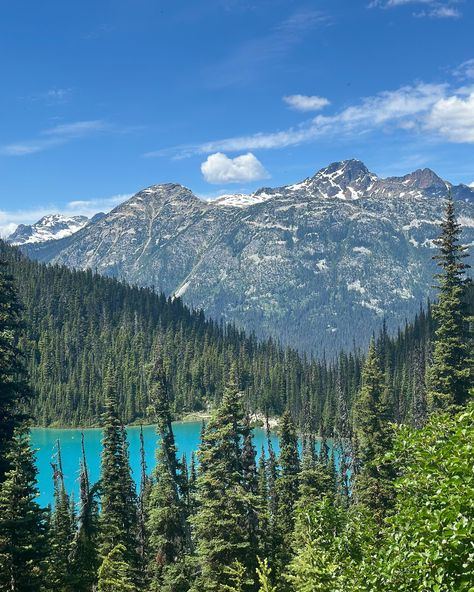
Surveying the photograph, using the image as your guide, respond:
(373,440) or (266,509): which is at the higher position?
(373,440)

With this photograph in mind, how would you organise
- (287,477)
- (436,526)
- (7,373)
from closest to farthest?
(436,526)
(7,373)
(287,477)

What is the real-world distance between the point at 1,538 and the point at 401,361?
188 metres

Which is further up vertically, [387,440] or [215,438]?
[215,438]

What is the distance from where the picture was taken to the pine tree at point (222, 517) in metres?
28.5

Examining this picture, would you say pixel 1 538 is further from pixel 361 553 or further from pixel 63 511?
pixel 63 511

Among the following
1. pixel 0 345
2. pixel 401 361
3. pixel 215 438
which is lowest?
pixel 401 361

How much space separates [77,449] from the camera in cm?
16512

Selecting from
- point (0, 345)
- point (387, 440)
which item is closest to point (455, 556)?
point (0, 345)

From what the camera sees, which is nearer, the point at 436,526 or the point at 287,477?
the point at 436,526

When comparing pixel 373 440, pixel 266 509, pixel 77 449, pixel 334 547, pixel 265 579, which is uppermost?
pixel 334 547

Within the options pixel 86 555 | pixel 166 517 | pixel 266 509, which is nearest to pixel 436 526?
pixel 266 509

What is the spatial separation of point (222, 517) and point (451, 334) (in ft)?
59.8

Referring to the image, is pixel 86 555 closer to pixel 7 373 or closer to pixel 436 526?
pixel 7 373

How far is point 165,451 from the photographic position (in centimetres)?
4281
